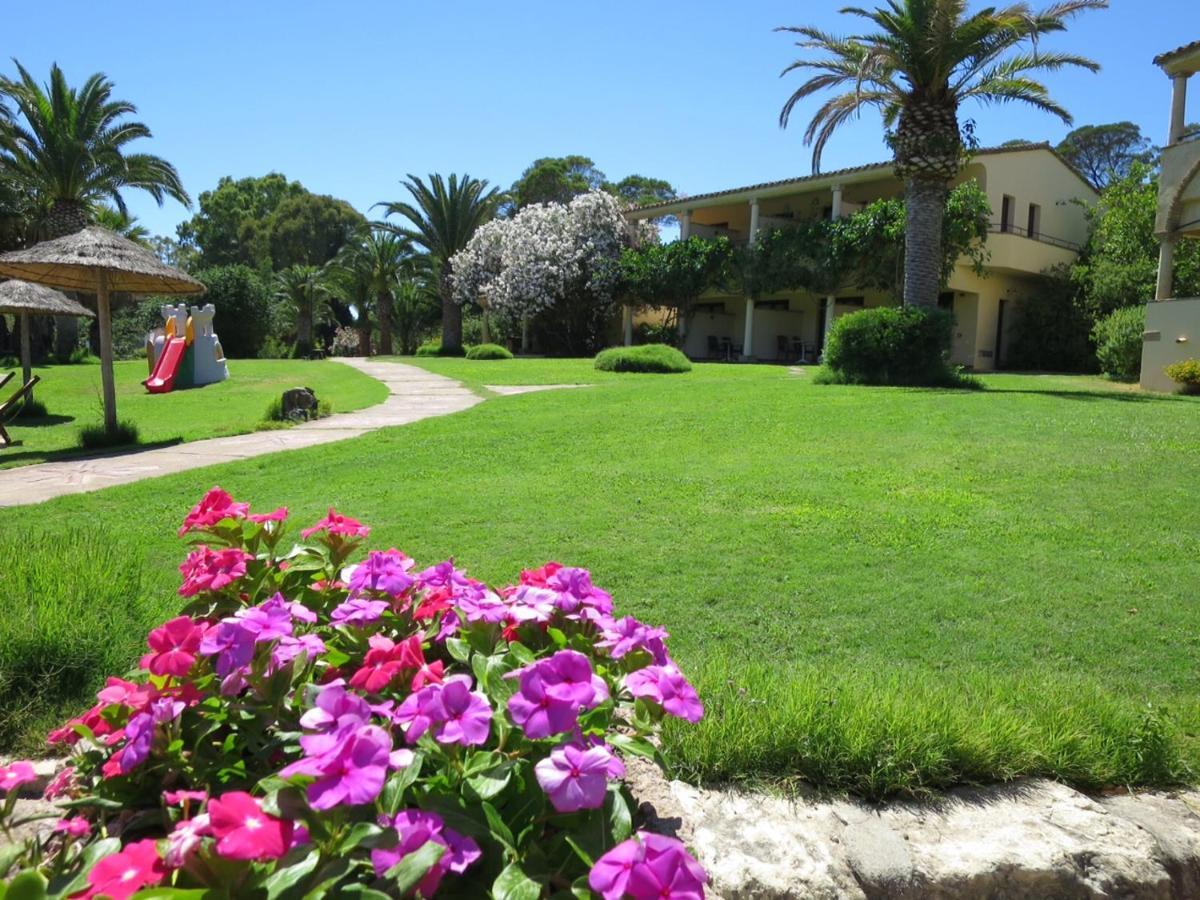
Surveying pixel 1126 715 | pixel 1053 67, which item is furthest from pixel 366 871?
pixel 1053 67

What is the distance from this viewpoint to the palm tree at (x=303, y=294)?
4275cm

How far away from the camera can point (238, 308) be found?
114ft

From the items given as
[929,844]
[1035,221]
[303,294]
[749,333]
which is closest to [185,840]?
[929,844]

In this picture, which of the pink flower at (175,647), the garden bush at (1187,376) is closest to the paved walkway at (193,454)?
the pink flower at (175,647)

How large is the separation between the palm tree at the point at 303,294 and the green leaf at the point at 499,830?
43486mm

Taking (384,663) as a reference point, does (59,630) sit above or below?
below

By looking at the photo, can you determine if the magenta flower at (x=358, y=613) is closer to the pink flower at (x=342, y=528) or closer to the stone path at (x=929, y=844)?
the pink flower at (x=342, y=528)

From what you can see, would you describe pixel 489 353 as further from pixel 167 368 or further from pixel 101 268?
pixel 101 268

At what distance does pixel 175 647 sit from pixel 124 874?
0.60 m

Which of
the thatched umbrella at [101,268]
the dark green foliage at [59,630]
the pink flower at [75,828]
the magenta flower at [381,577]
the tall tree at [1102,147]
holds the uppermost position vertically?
the tall tree at [1102,147]

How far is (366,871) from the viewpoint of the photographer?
4.05 ft

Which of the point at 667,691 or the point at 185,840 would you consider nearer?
the point at 185,840

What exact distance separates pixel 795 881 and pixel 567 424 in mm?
8111

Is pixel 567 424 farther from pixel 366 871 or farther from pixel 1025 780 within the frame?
pixel 366 871
